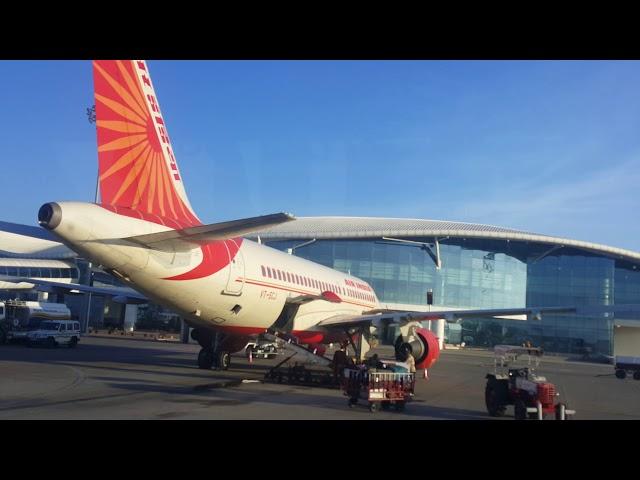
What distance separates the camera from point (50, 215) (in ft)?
42.8

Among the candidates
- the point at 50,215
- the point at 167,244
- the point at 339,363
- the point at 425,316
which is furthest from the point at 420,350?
the point at 50,215

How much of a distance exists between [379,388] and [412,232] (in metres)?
57.7

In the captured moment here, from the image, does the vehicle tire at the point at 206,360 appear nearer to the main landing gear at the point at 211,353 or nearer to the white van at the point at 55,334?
the main landing gear at the point at 211,353

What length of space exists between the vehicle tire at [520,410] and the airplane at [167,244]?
23.2 ft

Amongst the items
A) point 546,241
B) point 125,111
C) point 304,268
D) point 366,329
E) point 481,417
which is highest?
point 546,241

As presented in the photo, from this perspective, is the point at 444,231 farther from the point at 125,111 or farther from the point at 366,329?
the point at 125,111

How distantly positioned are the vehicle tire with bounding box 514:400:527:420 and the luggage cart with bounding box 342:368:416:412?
2593 mm

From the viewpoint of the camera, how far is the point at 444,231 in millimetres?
71312

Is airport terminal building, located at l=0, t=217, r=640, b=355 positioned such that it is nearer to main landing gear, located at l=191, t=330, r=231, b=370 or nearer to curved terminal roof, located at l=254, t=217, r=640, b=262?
curved terminal roof, located at l=254, t=217, r=640, b=262

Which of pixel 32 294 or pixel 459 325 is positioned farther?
pixel 459 325

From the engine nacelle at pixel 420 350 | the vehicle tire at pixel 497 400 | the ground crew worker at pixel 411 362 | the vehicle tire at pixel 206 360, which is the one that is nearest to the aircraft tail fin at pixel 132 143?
the vehicle tire at pixel 206 360
